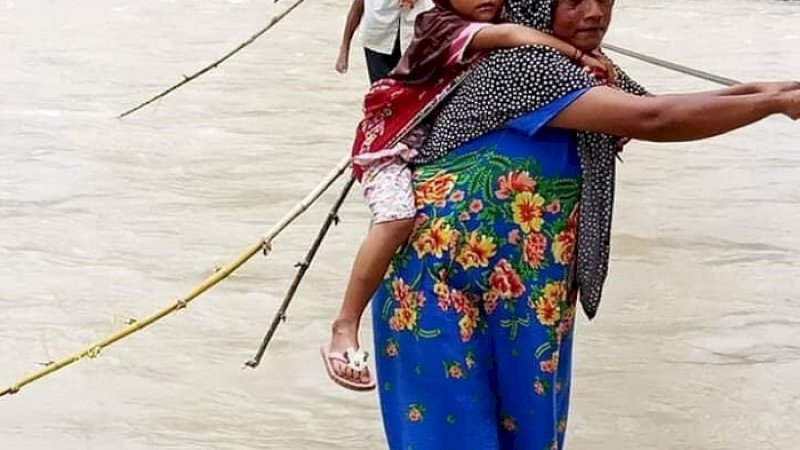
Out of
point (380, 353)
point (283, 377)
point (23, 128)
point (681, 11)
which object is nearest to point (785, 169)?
point (283, 377)

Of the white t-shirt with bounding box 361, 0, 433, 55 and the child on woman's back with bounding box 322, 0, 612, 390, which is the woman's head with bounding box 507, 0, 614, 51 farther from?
the white t-shirt with bounding box 361, 0, 433, 55

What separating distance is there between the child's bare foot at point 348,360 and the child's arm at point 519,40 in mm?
532

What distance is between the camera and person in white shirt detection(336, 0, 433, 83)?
14.9ft

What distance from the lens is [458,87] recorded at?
2354mm

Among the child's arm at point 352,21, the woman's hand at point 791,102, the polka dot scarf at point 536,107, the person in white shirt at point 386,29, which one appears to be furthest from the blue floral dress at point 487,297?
the child's arm at point 352,21

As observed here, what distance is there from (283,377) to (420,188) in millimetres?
2049

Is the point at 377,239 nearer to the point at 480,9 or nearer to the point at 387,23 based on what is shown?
the point at 480,9

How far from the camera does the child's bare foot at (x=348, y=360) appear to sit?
2.44 m

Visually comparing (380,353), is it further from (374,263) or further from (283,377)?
(283,377)

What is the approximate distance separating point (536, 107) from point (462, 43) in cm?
16

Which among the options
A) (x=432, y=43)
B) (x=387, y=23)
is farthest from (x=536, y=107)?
(x=387, y=23)

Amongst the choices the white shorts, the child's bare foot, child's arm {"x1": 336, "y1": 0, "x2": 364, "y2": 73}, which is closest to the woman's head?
the white shorts

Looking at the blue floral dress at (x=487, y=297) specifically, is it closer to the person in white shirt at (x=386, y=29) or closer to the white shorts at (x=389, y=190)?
the white shorts at (x=389, y=190)

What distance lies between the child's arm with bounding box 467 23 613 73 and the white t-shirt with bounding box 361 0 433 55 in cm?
224
